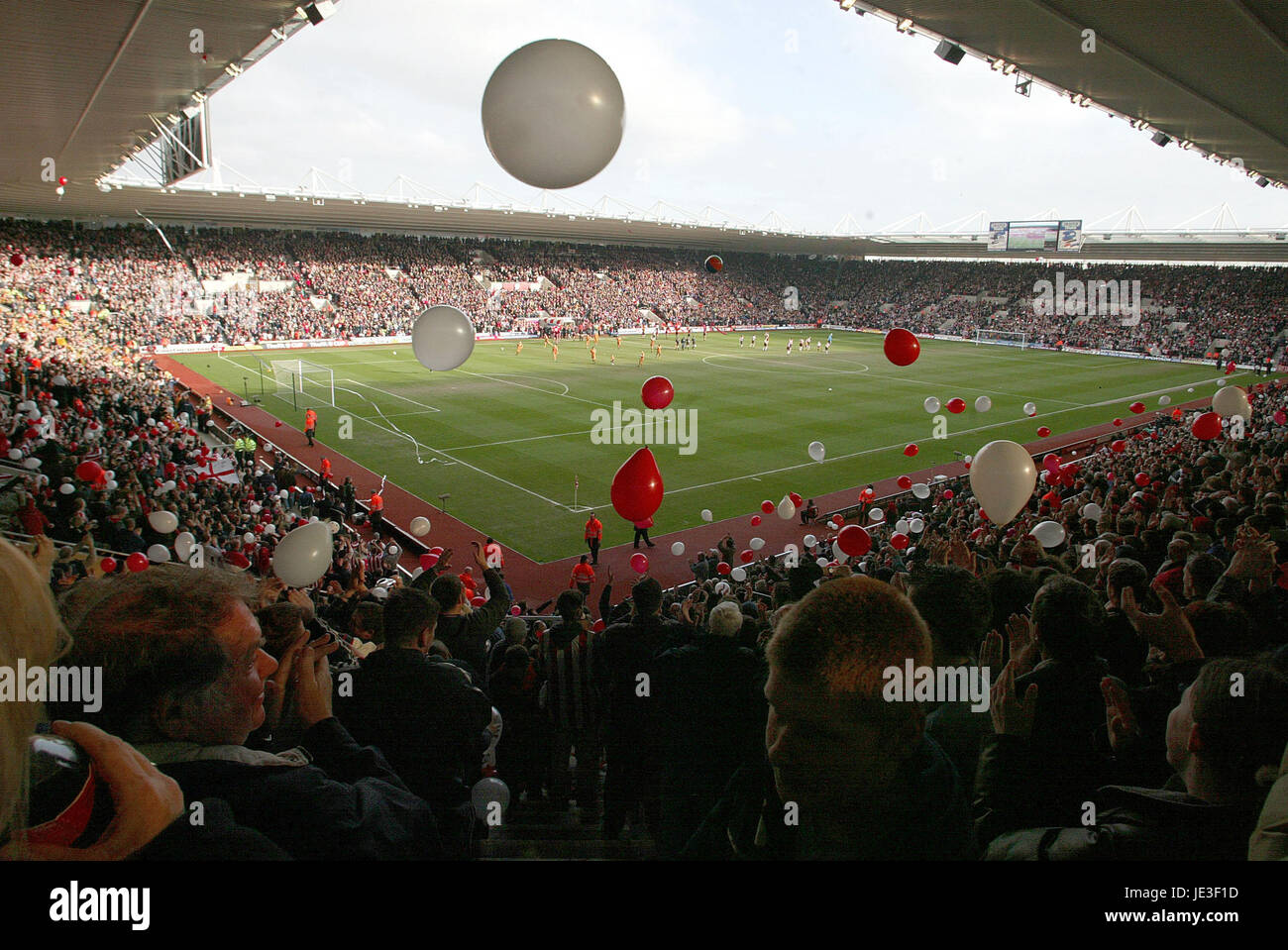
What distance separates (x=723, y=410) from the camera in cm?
3094

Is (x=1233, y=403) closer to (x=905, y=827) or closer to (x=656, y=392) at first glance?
(x=656, y=392)

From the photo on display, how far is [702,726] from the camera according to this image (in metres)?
3.21

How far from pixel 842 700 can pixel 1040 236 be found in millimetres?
71282

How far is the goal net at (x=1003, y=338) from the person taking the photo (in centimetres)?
6119

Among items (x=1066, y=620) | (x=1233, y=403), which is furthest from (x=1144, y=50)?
(x=1066, y=620)

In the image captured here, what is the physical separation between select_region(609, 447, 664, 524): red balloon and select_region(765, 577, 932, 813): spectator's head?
642 centimetres

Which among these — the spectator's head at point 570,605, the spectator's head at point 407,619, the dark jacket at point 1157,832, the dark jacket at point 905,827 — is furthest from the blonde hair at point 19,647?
the spectator's head at point 570,605

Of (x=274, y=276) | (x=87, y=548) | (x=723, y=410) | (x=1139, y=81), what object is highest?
(x=274, y=276)

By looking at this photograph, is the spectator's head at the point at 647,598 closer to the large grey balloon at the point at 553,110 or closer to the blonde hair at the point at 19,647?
the large grey balloon at the point at 553,110

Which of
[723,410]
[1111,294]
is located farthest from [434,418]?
[1111,294]

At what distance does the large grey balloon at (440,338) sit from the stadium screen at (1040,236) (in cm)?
6374

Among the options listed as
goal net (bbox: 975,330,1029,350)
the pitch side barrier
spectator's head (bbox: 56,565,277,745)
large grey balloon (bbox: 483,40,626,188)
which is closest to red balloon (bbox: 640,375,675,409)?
large grey balloon (bbox: 483,40,626,188)
